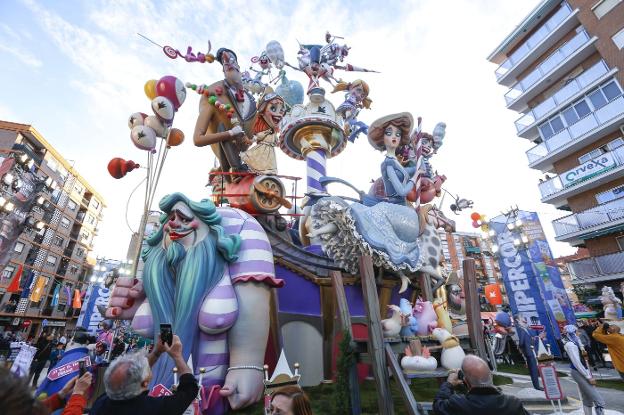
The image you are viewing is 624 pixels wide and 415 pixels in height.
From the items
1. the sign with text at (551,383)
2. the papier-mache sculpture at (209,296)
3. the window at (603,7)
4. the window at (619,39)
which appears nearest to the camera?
the papier-mache sculpture at (209,296)

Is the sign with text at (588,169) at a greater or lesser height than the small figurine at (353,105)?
greater

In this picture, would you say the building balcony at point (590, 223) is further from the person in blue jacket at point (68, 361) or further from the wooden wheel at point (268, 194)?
the person in blue jacket at point (68, 361)

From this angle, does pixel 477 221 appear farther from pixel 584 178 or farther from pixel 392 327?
pixel 392 327

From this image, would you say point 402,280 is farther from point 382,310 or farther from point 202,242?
point 202,242

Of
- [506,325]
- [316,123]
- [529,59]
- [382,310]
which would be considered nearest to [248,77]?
[316,123]

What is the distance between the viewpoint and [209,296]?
13.8 ft

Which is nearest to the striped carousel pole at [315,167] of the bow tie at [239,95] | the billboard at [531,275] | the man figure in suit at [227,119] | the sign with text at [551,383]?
the man figure in suit at [227,119]

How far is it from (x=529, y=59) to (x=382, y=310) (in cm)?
2044

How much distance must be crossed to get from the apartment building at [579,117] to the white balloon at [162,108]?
698 inches

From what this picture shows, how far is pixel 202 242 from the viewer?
14.9 ft

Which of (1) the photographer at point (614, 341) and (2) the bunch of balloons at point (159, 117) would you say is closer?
(2) the bunch of balloons at point (159, 117)

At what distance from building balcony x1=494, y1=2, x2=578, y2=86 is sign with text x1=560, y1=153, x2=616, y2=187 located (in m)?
7.45

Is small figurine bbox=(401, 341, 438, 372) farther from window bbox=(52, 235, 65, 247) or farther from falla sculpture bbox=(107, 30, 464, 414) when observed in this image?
window bbox=(52, 235, 65, 247)

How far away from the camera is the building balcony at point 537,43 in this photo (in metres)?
17.7
